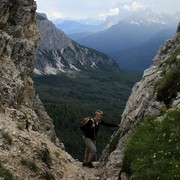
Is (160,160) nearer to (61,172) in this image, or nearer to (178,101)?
(178,101)

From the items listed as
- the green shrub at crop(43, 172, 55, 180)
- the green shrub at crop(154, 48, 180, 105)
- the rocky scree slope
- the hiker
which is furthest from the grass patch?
the green shrub at crop(154, 48, 180, 105)

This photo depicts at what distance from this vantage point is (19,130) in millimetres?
26219

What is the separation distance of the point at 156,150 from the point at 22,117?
703 inches

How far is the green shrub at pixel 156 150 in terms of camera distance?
14031 millimetres

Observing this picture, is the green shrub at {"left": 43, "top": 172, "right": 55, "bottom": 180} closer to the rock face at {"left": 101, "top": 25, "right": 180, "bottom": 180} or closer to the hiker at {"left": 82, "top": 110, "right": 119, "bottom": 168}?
the rock face at {"left": 101, "top": 25, "right": 180, "bottom": 180}

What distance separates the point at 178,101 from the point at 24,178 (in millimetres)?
10747

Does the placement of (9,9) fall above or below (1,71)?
above

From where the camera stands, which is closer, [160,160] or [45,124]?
[160,160]

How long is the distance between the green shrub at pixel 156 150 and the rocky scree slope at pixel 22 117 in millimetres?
6180

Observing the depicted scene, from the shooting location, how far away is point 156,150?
Answer: 15.7 m

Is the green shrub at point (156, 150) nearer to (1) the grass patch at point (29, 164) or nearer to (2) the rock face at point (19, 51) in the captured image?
(1) the grass patch at point (29, 164)

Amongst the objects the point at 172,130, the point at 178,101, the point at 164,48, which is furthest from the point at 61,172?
the point at 164,48

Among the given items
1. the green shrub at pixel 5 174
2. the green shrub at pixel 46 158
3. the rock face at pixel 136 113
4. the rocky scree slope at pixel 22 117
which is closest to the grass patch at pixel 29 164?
the rocky scree slope at pixel 22 117

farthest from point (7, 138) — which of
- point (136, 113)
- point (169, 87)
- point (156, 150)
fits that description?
point (136, 113)
